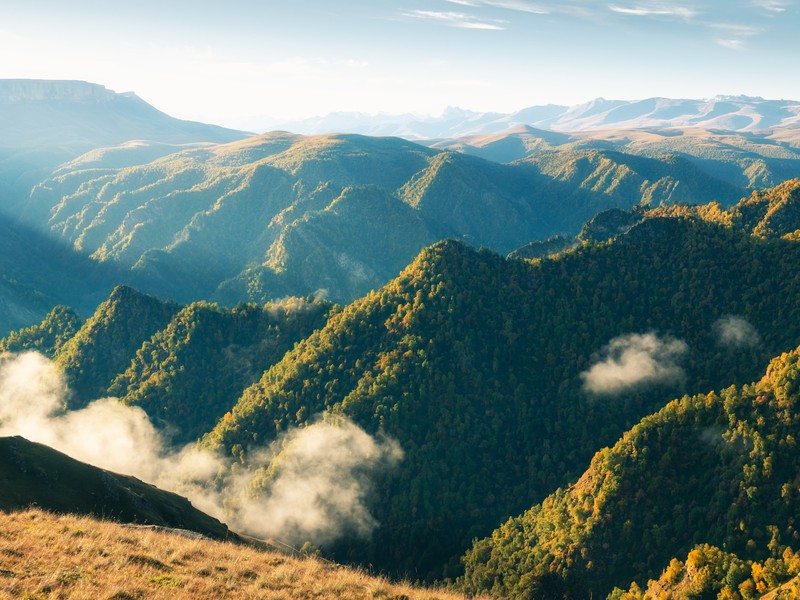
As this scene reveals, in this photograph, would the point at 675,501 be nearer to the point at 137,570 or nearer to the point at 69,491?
the point at 69,491

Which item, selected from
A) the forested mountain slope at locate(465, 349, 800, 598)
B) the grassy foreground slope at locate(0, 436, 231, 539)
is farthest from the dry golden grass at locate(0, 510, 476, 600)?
the forested mountain slope at locate(465, 349, 800, 598)

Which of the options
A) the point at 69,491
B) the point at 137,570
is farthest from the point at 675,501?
the point at 137,570

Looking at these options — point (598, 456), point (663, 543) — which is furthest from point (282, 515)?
point (663, 543)

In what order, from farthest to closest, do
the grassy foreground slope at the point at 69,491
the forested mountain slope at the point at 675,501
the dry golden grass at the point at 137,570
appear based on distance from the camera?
the forested mountain slope at the point at 675,501 → the grassy foreground slope at the point at 69,491 → the dry golden grass at the point at 137,570

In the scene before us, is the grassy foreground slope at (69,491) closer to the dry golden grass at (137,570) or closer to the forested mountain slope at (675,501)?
the dry golden grass at (137,570)

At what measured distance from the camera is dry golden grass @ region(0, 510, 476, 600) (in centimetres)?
3850

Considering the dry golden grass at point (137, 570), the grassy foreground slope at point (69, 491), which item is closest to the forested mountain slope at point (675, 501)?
the grassy foreground slope at point (69, 491)

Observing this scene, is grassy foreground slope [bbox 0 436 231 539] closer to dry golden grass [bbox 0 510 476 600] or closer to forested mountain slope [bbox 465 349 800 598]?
dry golden grass [bbox 0 510 476 600]

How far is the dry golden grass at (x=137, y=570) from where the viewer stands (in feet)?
126

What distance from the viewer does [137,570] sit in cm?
4300

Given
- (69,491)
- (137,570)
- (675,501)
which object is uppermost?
(137,570)

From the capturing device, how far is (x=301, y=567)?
A: 52750mm

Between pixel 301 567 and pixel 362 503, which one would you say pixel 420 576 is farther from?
pixel 301 567

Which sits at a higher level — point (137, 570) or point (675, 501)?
point (137, 570)
